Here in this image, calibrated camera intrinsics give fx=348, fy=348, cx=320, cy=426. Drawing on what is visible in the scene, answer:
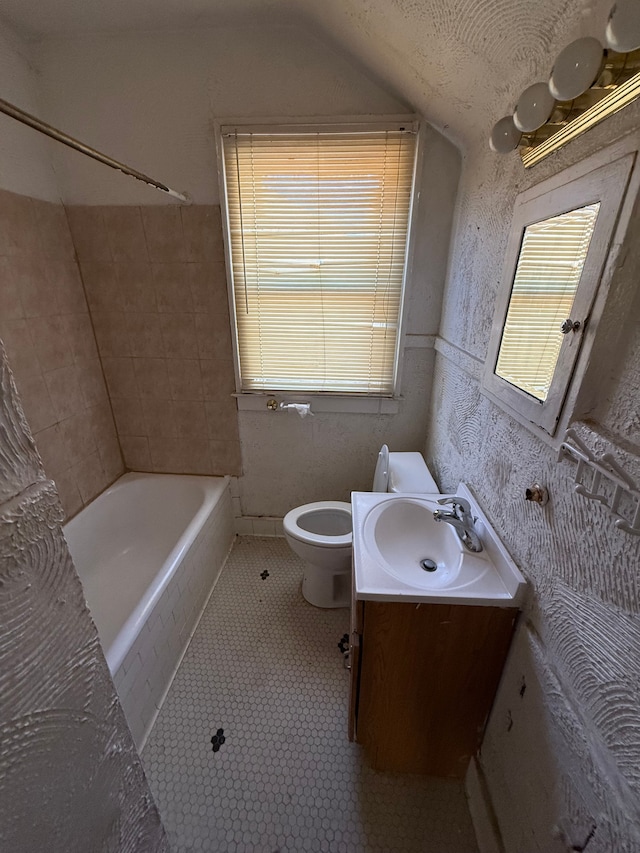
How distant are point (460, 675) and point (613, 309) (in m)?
1.03

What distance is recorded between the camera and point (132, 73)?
1509mm

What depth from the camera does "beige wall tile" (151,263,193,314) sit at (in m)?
1.78

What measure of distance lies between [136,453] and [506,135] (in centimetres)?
228

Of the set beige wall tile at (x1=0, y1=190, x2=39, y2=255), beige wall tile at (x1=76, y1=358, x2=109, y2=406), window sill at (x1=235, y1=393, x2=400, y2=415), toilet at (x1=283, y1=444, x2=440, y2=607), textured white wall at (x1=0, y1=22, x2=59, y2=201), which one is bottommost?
toilet at (x1=283, y1=444, x2=440, y2=607)

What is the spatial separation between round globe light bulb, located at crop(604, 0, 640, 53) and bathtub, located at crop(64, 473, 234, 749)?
5.91ft

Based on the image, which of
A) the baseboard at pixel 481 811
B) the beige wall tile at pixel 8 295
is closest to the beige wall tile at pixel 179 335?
the beige wall tile at pixel 8 295

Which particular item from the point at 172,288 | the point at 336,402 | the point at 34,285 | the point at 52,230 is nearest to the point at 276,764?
the point at 336,402

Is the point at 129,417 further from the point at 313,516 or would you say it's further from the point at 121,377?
the point at 313,516

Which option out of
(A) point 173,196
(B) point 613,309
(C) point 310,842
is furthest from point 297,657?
(A) point 173,196

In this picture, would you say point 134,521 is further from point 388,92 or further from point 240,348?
point 388,92

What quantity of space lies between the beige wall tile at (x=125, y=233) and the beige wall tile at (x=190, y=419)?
0.79 m

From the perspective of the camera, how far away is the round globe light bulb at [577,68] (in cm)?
53

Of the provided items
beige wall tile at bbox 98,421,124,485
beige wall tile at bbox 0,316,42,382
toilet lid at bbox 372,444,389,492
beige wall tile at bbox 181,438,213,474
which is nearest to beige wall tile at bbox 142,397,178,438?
beige wall tile at bbox 181,438,213,474

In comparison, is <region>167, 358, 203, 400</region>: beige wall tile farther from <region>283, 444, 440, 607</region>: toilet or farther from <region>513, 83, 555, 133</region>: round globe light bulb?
<region>513, 83, 555, 133</region>: round globe light bulb
